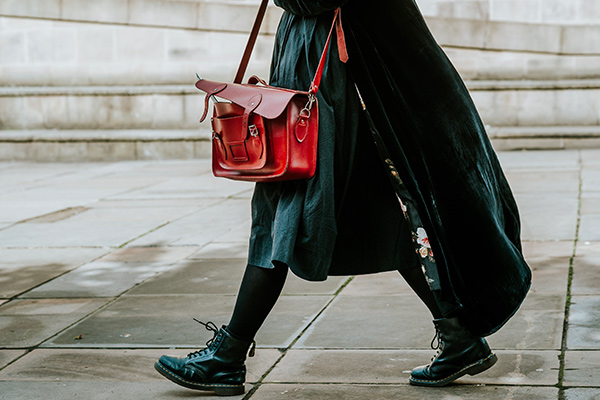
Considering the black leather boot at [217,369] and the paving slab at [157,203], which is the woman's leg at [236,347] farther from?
the paving slab at [157,203]

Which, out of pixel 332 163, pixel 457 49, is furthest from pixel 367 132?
pixel 457 49

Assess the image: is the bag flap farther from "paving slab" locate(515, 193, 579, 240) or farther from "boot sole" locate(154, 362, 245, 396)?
"paving slab" locate(515, 193, 579, 240)

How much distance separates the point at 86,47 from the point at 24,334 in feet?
29.2

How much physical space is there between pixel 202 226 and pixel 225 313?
2466 millimetres

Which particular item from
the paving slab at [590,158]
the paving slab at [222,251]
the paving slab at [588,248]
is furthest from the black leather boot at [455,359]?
the paving slab at [590,158]

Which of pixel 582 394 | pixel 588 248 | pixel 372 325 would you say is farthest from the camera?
pixel 588 248

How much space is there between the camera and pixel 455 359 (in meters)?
3.22

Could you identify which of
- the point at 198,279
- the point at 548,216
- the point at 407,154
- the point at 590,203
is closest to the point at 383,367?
the point at 407,154

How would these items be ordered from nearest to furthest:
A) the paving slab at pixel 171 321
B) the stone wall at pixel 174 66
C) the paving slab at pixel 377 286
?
1. the paving slab at pixel 171 321
2. the paving slab at pixel 377 286
3. the stone wall at pixel 174 66

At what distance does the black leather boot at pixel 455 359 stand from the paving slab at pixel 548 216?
2.76m

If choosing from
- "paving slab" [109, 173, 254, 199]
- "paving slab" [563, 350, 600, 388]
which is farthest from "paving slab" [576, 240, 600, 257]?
"paving slab" [109, 173, 254, 199]

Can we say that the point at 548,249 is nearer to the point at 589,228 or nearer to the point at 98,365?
the point at 589,228

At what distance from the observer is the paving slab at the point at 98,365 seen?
348 cm

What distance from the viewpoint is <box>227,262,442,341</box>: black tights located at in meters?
3.21
